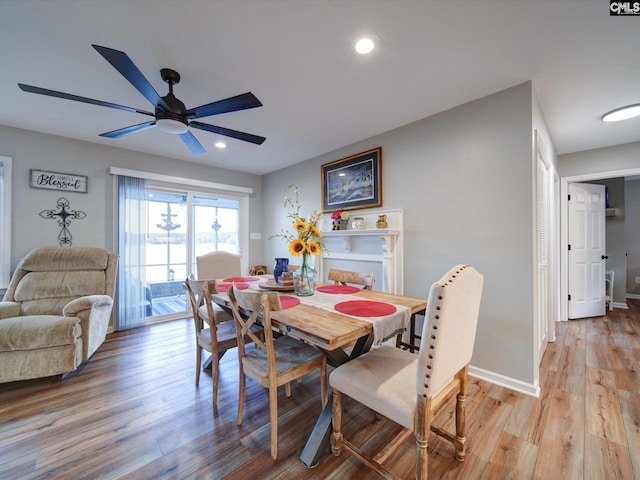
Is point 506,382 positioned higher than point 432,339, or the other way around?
point 432,339

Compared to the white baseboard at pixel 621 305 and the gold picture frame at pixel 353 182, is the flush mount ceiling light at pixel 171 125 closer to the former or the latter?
the gold picture frame at pixel 353 182

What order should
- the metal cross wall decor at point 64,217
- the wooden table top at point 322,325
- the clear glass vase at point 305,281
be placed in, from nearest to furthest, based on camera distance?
the wooden table top at point 322,325
the clear glass vase at point 305,281
the metal cross wall decor at point 64,217

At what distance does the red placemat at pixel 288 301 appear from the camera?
1793mm

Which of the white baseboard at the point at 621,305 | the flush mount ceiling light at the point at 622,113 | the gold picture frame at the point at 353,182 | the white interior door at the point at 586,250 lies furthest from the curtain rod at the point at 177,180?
the white baseboard at the point at 621,305

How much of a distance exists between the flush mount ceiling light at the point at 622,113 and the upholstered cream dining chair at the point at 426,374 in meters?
2.68

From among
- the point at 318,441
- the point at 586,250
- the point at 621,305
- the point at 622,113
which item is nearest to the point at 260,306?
the point at 318,441

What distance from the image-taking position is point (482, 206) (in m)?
2.27

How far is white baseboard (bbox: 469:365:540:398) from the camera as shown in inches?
79.4

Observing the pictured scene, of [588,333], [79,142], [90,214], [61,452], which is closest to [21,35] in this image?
[79,142]

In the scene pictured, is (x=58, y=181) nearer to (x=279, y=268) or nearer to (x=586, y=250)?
(x=279, y=268)

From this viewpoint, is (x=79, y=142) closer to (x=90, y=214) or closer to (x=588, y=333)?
(x=90, y=214)

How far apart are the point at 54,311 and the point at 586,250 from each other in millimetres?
6760

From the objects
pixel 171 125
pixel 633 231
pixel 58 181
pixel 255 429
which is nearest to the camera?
pixel 255 429

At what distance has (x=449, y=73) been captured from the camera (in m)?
1.96
